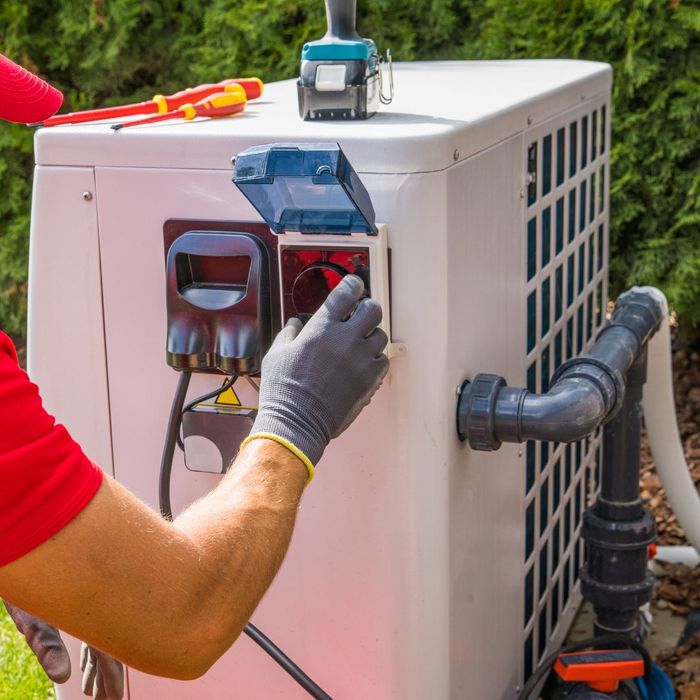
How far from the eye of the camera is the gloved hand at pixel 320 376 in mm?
1352

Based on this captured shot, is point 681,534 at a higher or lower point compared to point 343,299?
lower

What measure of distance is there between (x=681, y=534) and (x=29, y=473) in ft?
8.11

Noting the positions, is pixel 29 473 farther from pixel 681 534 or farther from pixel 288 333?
pixel 681 534

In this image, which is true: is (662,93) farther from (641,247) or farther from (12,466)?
(12,466)

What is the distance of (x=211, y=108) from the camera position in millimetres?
1717

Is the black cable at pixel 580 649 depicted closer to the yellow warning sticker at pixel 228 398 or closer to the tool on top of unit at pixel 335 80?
the yellow warning sticker at pixel 228 398

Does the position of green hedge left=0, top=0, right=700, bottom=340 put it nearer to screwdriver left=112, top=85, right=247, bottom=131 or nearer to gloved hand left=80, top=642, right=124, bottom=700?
screwdriver left=112, top=85, right=247, bottom=131

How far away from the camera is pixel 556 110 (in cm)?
196

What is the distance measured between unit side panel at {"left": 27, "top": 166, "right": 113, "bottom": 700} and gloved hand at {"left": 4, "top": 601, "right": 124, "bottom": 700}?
0.86ft

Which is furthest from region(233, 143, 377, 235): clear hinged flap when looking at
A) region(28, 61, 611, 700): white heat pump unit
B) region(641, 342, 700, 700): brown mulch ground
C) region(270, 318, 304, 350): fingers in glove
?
region(641, 342, 700, 700): brown mulch ground

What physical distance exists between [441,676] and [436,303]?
1.94 ft

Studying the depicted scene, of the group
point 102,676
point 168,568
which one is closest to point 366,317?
point 168,568

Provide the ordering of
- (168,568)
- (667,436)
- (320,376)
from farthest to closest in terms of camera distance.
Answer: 1. (667,436)
2. (320,376)
3. (168,568)

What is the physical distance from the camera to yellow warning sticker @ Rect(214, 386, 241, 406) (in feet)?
5.16
